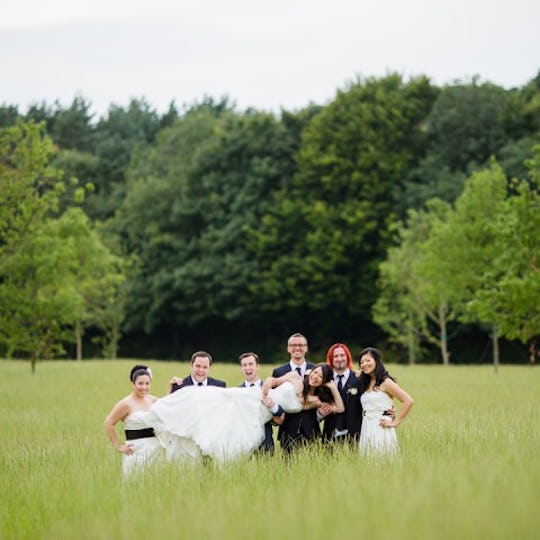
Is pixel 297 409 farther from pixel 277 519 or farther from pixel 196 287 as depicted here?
pixel 196 287

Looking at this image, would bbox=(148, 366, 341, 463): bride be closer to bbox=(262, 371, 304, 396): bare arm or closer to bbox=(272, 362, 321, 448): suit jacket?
bbox=(262, 371, 304, 396): bare arm

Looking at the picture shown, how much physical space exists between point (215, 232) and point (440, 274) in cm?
1797

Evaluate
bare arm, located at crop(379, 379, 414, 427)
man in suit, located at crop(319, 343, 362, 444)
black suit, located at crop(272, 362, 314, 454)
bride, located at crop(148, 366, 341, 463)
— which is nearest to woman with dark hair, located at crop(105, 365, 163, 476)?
bride, located at crop(148, 366, 341, 463)

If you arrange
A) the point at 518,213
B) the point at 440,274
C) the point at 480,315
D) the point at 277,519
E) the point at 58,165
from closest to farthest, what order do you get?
the point at 277,519
the point at 518,213
the point at 480,315
the point at 440,274
the point at 58,165

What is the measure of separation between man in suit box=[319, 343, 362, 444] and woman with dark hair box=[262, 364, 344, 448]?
6.8 inches

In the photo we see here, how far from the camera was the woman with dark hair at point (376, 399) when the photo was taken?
425 inches

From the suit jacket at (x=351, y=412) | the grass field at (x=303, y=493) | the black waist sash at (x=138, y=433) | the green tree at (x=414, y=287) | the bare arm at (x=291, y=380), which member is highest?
the green tree at (x=414, y=287)

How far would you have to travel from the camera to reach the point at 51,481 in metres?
9.60

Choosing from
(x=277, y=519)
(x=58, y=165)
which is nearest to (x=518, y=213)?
(x=277, y=519)

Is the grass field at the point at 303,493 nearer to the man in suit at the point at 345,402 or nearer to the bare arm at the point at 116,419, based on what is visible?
the bare arm at the point at 116,419

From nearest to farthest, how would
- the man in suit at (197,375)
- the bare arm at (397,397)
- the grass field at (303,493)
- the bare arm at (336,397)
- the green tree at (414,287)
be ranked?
1. the grass field at (303,493)
2. the bare arm at (397,397)
3. the bare arm at (336,397)
4. the man in suit at (197,375)
5. the green tree at (414,287)

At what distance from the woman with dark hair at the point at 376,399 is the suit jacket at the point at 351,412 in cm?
19

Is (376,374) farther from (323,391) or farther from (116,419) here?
(116,419)

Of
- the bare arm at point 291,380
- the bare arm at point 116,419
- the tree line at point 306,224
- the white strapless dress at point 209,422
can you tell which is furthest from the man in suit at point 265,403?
the tree line at point 306,224
